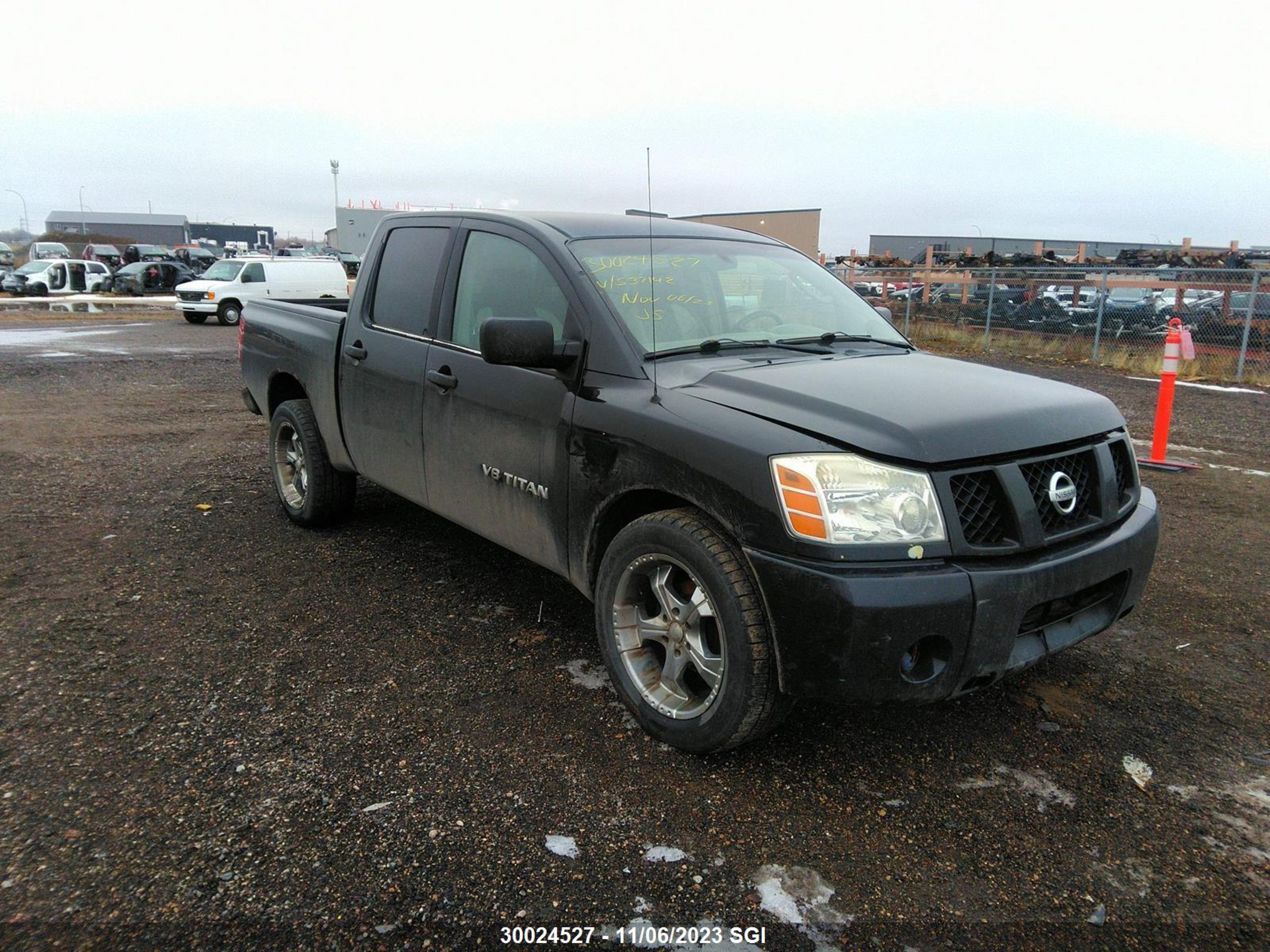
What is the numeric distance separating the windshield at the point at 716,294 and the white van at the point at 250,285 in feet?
72.5

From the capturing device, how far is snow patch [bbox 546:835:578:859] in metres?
2.56

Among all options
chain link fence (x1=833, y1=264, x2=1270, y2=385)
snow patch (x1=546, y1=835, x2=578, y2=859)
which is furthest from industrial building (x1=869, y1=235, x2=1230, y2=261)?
snow patch (x1=546, y1=835, x2=578, y2=859)

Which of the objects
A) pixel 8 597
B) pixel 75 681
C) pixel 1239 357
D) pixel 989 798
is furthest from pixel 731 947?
pixel 1239 357

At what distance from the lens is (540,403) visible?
3.53 m

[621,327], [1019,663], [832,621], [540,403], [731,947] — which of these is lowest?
[731,947]

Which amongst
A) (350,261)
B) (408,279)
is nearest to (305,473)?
(408,279)

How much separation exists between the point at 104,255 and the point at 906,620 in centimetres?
5972

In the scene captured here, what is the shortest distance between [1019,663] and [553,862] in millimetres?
1499

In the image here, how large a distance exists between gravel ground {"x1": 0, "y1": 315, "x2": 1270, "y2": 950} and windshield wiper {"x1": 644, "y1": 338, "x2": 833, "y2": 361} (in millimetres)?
1316

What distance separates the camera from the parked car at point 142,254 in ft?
149

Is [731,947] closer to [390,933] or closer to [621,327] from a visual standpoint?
[390,933]

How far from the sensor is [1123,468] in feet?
10.9

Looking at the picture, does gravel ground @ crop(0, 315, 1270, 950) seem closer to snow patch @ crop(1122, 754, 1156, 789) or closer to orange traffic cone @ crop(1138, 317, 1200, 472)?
snow patch @ crop(1122, 754, 1156, 789)

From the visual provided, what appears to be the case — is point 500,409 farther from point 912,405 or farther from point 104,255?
point 104,255
